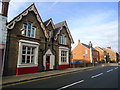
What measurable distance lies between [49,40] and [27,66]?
5.75 meters

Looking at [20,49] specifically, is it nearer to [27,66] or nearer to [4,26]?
[27,66]

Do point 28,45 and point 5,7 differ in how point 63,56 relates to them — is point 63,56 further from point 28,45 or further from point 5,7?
point 5,7

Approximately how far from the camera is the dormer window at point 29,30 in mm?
11883

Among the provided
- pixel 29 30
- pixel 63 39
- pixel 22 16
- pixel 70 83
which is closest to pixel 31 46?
pixel 29 30

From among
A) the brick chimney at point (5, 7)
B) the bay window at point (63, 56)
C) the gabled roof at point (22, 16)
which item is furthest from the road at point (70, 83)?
the bay window at point (63, 56)

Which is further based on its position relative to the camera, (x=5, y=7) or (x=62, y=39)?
(x=62, y=39)

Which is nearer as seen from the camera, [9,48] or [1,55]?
[1,55]

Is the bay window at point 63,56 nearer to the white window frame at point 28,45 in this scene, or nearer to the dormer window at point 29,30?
the white window frame at point 28,45

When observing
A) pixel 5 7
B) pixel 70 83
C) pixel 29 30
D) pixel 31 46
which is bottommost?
pixel 70 83

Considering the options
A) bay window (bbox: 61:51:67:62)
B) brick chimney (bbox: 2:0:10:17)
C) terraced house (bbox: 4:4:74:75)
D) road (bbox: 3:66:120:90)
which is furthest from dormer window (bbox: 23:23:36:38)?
bay window (bbox: 61:51:67:62)

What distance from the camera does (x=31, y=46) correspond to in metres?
12.0

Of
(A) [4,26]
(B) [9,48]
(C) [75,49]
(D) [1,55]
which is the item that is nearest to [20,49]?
(B) [9,48]

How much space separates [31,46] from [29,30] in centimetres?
234

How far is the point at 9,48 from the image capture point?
32.6ft
